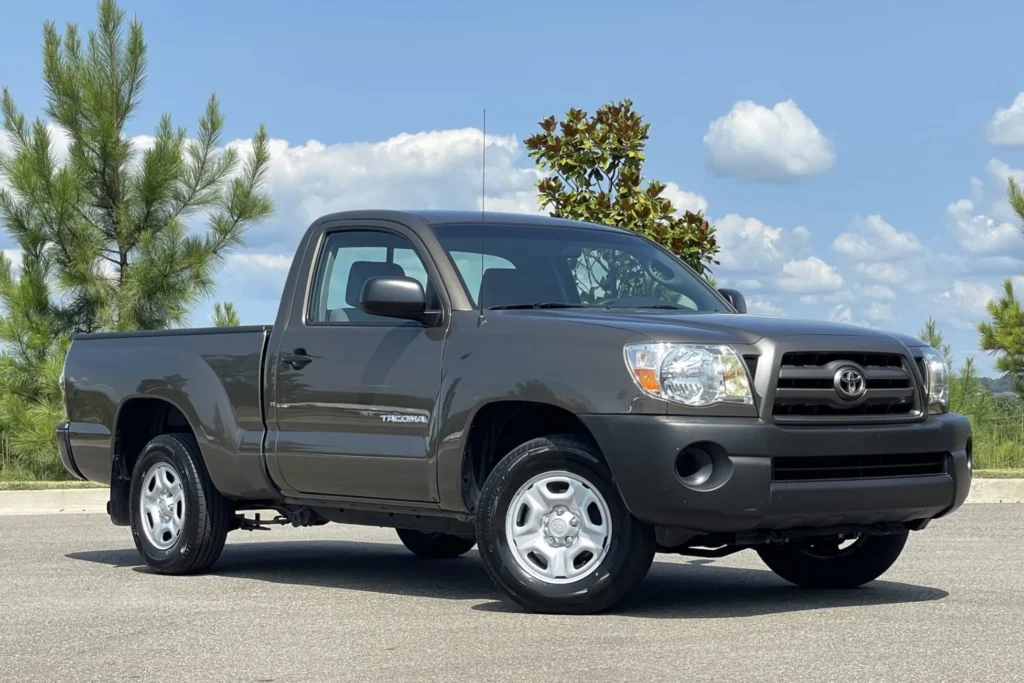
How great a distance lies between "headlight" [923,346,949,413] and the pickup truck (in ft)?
0.05

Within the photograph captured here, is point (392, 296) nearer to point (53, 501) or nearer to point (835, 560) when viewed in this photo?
point (835, 560)

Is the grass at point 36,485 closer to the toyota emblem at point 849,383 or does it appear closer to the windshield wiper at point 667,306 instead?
the windshield wiper at point 667,306

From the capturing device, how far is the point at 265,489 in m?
8.71

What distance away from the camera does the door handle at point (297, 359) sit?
840 cm

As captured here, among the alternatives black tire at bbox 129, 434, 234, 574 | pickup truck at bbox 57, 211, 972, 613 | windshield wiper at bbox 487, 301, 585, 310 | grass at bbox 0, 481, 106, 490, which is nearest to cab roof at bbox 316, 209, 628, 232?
pickup truck at bbox 57, 211, 972, 613

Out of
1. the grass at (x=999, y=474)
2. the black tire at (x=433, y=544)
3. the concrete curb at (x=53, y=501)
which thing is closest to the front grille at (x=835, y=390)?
the black tire at (x=433, y=544)

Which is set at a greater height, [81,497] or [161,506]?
[161,506]

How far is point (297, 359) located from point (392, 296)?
1.06 metres

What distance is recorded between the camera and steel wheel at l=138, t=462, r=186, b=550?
9.33 metres

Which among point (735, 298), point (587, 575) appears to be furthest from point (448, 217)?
point (587, 575)

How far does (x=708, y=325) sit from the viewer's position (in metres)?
7.20

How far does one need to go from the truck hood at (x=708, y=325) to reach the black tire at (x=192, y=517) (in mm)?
2455

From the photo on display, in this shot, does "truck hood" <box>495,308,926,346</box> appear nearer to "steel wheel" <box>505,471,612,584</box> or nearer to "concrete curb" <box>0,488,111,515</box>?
"steel wheel" <box>505,471,612,584</box>

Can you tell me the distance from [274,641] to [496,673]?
125 centimetres
